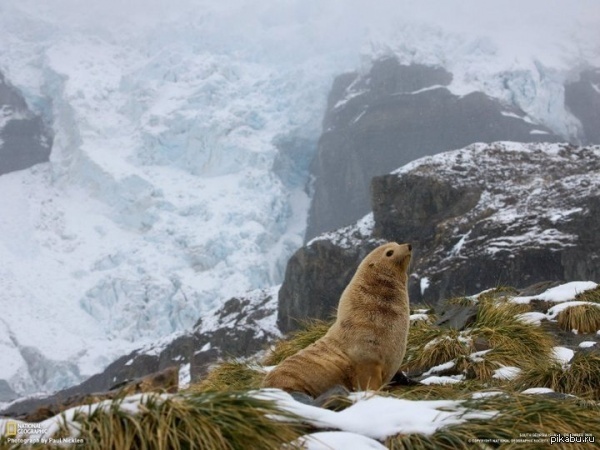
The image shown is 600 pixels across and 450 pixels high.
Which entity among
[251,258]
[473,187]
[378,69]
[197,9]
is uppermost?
[197,9]

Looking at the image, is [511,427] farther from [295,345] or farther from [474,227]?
[474,227]

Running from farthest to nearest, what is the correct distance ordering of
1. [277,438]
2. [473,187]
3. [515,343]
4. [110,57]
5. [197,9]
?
[197,9], [110,57], [473,187], [515,343], [277,438]

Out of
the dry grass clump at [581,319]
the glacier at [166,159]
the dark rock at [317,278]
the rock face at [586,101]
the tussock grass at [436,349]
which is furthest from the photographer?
the rock face at [586,101]

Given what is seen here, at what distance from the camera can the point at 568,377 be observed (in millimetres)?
6242

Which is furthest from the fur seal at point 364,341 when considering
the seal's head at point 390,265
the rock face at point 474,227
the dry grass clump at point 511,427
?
the rock face at point 474,227

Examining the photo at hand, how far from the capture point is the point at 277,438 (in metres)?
3.46

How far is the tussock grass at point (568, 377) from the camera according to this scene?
6148 millimetres

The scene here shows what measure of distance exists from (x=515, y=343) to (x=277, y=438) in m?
4.56

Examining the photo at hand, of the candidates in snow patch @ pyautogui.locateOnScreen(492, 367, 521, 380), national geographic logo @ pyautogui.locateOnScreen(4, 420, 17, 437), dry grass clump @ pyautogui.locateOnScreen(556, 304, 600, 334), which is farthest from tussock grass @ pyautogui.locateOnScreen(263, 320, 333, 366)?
national geographic logo @ pyautogui.locateOnScreen(4, 420, 17, 437)

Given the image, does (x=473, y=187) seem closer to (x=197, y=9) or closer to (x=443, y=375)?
(x=443, y=375)

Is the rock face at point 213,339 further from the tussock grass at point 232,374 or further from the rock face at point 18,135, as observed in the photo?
the rock face at point 18,135

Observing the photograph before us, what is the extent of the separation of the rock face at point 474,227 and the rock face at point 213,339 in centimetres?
224

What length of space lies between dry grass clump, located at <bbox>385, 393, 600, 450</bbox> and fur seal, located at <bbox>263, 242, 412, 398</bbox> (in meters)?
1.23

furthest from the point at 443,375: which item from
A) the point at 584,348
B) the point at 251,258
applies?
the point at 251,258
